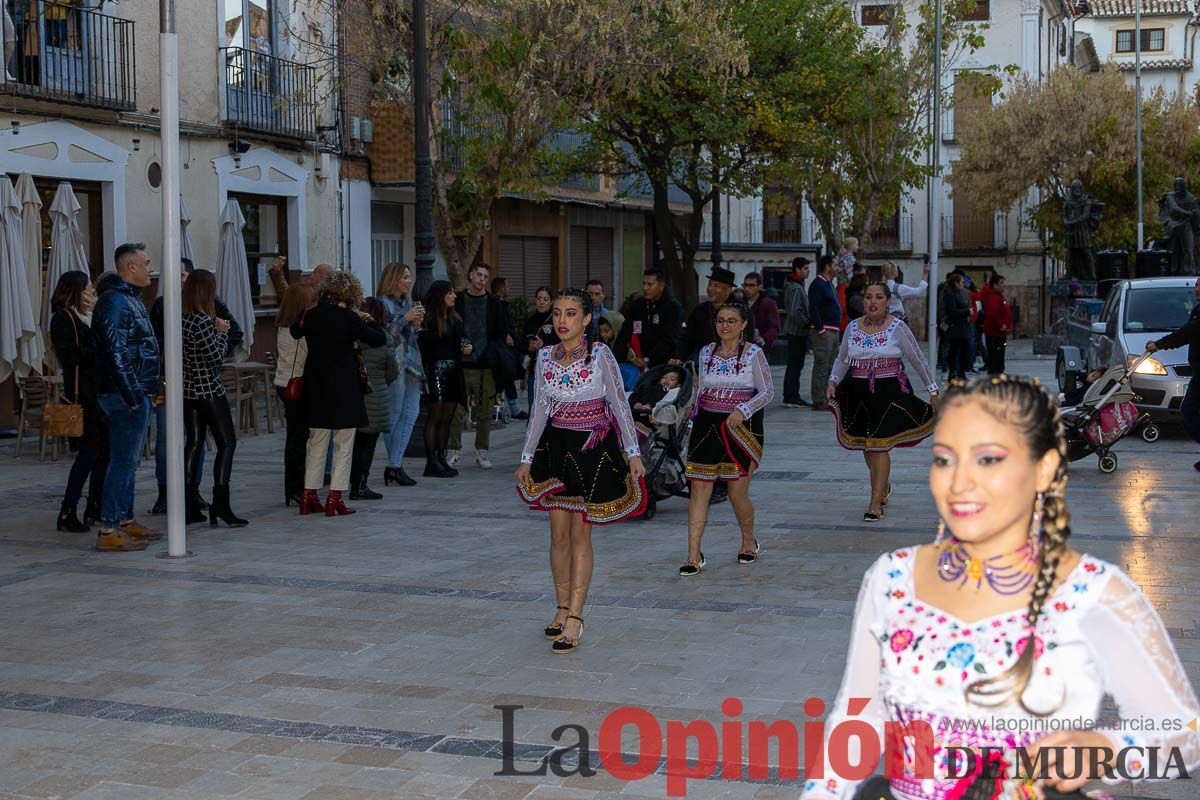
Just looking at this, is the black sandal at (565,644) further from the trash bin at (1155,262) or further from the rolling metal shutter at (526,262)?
the rolling metal shutter at (526,262)

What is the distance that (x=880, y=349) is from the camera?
10164 millimetres

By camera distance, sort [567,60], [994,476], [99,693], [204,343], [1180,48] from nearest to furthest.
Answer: [994,476]
[99,693]
[204,343]
[567,60]
[1180,48]

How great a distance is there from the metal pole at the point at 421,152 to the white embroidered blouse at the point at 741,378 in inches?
228

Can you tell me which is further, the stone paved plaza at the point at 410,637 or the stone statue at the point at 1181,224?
the stone statue at the point at 1181,224

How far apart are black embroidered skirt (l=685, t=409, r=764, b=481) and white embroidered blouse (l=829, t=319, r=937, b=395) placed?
6.04ft

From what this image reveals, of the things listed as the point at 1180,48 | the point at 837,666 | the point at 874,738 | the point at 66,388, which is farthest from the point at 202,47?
the point at 1180,48

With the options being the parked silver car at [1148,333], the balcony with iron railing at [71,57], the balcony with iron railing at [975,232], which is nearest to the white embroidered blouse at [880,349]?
the parked silver car at [1148,333]

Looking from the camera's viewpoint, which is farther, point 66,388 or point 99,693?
point 66,388

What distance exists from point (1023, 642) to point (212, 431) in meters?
8.48

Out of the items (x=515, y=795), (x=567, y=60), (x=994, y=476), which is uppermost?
(x=567, y=60)

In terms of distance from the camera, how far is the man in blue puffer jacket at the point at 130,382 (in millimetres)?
9266

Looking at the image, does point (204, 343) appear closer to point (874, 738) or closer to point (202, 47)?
point (874, 738)

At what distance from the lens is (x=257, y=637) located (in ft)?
23.3

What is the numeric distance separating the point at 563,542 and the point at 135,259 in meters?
4.02
